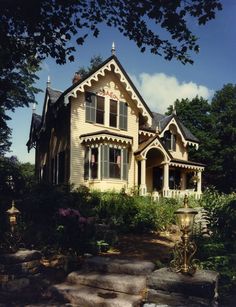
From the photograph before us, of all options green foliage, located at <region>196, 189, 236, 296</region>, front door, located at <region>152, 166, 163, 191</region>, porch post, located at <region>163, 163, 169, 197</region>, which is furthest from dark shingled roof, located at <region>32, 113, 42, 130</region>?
green foliage, located at <region>196, 189, 236, 296</region>

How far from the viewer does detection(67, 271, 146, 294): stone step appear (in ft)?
21.7

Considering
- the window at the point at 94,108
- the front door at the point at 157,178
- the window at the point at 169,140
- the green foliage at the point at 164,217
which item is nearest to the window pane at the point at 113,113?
the window at the point at 94,108

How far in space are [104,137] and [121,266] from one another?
13937mm

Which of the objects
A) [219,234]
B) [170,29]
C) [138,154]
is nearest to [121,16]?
[170,29]

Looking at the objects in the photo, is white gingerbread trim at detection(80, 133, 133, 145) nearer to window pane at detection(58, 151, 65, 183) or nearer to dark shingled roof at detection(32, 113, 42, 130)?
window pane at detection(58, 151, 65, 183)

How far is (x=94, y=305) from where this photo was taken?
20.4ft

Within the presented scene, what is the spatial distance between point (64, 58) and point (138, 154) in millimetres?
14791

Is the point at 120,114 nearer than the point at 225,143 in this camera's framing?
Yes

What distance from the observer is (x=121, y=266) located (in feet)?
24.4

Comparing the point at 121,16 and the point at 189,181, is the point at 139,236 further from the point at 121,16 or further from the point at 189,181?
the point at 189,181

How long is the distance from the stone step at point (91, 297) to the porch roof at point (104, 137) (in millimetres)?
14364

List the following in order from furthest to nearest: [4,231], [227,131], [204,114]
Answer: [204,114], [227,131], [4,231]

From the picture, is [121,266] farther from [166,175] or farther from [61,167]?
[166,175]

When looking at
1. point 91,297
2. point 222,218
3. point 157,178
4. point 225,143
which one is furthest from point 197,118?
point 91,297
